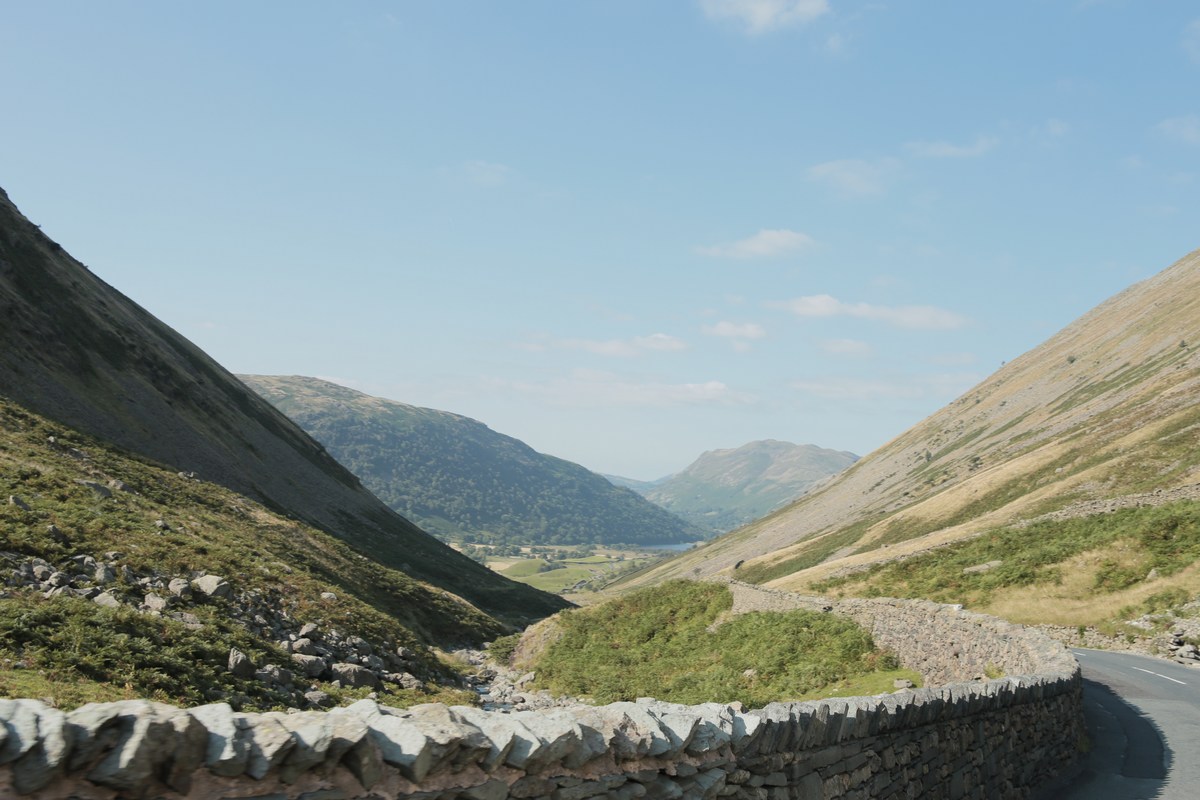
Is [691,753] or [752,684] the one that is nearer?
[691,753]

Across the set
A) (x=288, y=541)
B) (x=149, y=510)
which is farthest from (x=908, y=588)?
(x=149, y=510)

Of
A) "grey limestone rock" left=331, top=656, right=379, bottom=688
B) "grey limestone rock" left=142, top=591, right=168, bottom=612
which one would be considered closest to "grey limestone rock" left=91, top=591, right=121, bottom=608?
"grey limestone rock" left=142, top=591, right=168, bottom=612

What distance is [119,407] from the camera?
239 feet

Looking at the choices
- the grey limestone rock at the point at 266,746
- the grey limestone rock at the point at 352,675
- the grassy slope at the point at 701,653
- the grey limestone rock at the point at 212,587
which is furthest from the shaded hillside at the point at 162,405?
the grey limestone rock at the point at 266,746

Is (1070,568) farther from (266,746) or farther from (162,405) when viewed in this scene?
(162,405)

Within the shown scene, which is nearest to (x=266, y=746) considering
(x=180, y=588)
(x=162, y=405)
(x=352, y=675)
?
(x=352, y=675)

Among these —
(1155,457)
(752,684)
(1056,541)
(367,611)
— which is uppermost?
(1155,457)

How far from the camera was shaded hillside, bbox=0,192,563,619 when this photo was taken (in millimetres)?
68188

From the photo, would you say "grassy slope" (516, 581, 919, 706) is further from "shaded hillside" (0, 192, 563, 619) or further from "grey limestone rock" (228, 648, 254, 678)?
"shaded hillside" (0, 192, 563, 619)

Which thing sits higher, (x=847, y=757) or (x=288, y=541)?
(x=847, y=757)

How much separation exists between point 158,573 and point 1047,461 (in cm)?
10887

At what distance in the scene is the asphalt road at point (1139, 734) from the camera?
17.7 meters

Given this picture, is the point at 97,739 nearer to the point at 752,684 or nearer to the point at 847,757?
the point at 847,757

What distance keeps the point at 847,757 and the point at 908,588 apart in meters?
55.5
